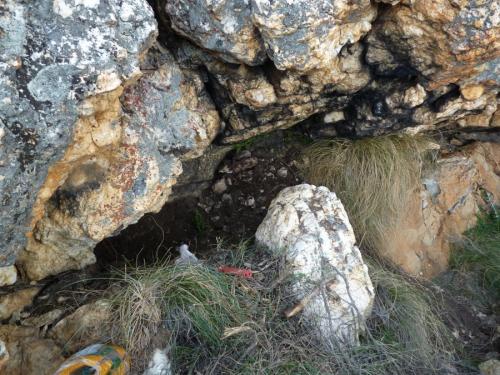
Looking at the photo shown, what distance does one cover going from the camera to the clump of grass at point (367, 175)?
8.48 feet

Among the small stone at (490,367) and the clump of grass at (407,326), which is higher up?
the clump of grass at (407,326)

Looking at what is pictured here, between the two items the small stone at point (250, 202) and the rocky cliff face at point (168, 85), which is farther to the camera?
the small stone at point (250, 202)

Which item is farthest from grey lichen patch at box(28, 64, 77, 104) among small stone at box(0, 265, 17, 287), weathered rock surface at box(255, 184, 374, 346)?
weathered rock surface at box(255, 184, 374, 346)

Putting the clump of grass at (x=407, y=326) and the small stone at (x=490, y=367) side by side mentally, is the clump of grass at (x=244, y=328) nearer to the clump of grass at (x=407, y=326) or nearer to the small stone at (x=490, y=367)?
the clump of grass at (x=407, y=326)

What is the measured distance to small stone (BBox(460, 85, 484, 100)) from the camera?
198 cm

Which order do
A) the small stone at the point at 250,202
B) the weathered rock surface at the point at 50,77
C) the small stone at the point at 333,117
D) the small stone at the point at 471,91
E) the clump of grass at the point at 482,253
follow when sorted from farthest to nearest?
the clump of grass at the point at 482,253, the small stone at the point at 250,202, the small stone at the point at 333,117, the small stone at the point at 471,91, the weathered rock surface at the point at 50,77

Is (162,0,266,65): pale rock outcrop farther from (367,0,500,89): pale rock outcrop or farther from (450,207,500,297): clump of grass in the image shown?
(450,207,500,297): clump of grass

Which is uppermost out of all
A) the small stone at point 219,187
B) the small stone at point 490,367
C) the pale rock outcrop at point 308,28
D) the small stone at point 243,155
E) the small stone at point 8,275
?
the pale rock outcrop at point 308,28

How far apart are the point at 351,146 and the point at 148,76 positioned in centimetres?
126

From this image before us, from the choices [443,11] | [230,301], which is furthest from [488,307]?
[443,11]

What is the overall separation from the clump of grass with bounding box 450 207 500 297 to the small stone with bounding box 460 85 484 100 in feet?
3.40

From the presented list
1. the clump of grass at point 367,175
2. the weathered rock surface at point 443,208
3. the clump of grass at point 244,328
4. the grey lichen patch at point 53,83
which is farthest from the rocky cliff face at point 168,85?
the weathered rock surface at point 443,208

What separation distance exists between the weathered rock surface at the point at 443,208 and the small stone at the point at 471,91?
84 cm

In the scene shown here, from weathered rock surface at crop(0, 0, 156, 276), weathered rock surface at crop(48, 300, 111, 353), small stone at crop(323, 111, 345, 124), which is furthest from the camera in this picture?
small stone at crop(323, 111, 345, 124)
